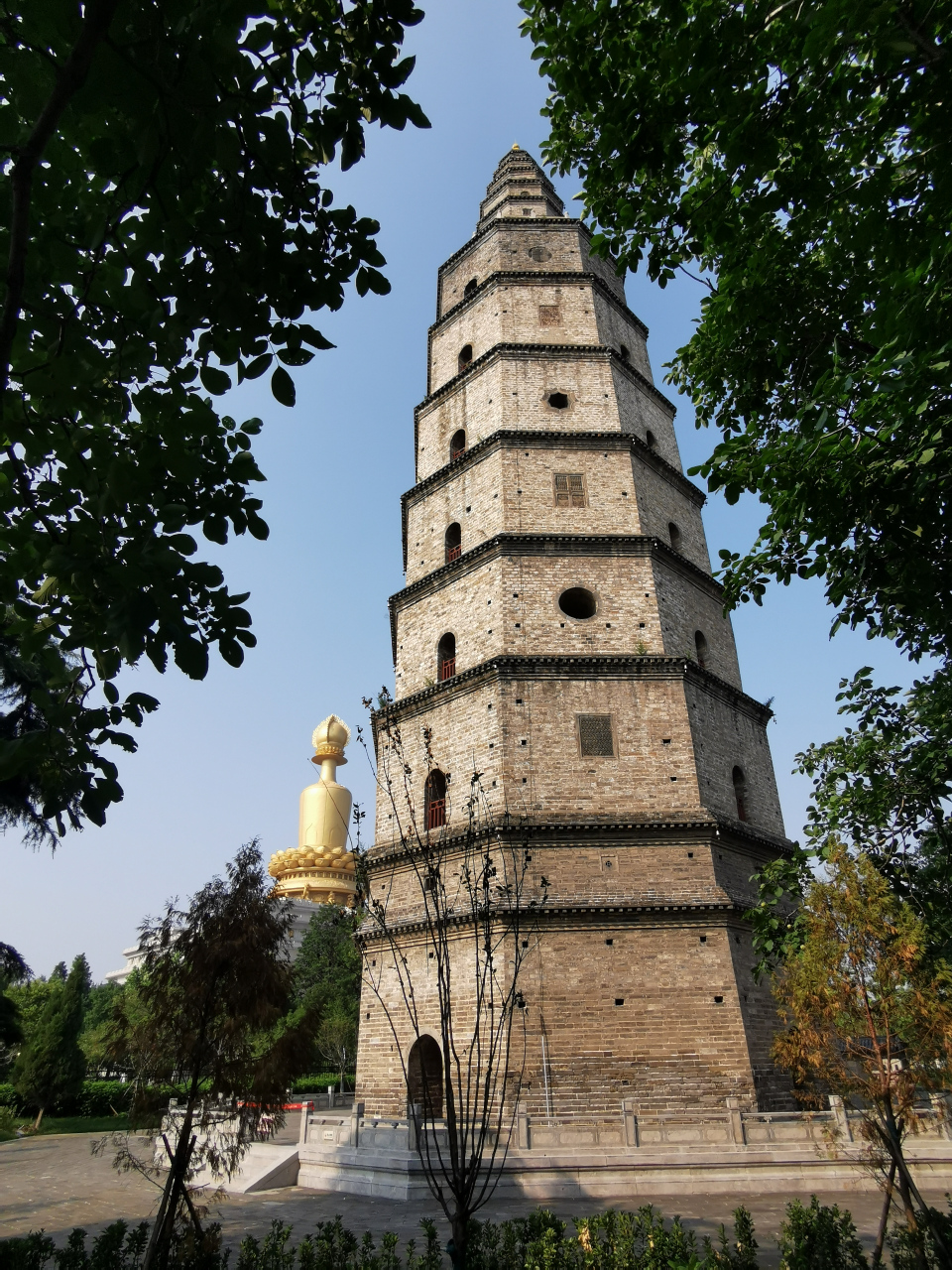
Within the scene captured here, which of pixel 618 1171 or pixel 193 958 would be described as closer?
pixel 193 958

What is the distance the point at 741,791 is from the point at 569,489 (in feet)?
20.7

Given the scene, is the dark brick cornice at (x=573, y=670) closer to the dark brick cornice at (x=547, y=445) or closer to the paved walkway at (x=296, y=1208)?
the dark brick cornice at (x=547, y=445)

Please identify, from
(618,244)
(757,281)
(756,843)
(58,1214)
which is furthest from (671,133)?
(58,1214)

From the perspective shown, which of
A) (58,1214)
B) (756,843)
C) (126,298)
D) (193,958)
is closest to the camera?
(126,298)

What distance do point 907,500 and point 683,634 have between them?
27.5 feet

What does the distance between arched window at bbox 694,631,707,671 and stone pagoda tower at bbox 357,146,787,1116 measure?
0.19 ft

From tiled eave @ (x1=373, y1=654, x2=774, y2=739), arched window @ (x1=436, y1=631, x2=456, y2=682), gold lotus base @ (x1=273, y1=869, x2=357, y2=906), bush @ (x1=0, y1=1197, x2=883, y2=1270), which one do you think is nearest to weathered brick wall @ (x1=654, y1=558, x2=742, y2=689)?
tiled eave @ (x1=373, y1=654, x2=774, y2=739)

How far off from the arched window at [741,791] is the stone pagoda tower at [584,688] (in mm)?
39

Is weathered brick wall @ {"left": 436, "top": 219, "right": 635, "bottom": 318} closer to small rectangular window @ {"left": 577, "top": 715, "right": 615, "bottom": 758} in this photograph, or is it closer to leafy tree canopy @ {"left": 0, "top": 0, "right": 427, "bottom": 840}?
small rectangular window @ {"left": 577, "top": 715, "right": 615, "bottom": 758}

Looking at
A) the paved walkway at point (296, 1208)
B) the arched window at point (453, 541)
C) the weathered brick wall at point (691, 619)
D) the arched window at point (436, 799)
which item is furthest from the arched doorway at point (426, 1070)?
the arched window at point (453, 541)

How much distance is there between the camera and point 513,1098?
10445 millimetres

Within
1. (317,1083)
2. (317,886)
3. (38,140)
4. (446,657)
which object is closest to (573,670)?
(446,657)

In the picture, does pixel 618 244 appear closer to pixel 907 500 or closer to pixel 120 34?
pixel 907 500

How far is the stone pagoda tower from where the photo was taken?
11062mm
